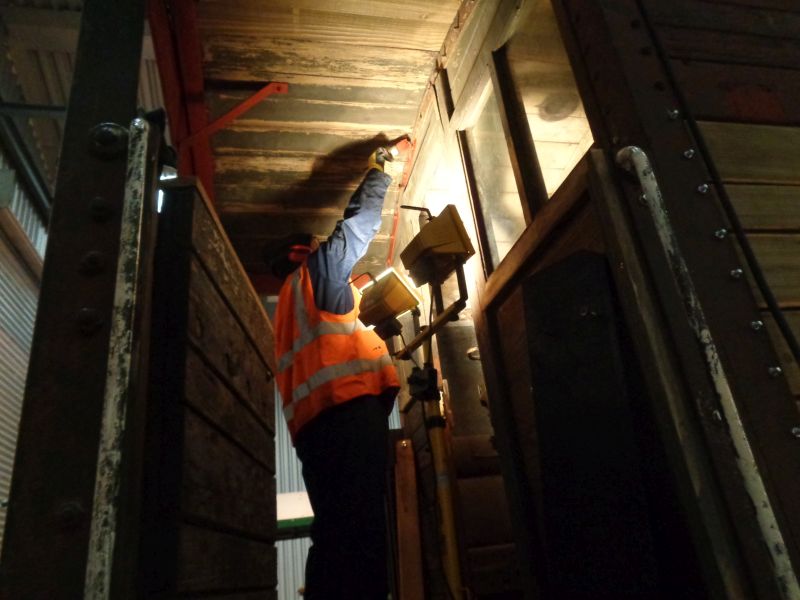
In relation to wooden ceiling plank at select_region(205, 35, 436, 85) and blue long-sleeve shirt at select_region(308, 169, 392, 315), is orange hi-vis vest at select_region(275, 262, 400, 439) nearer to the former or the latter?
blue long-sleeve shirt at select_region(308, 169, 392, 315)

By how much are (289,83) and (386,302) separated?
5.97 feet

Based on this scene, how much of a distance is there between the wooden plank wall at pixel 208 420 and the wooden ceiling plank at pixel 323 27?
189cm

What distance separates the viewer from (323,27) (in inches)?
141

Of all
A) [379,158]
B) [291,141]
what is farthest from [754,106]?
[291,141]

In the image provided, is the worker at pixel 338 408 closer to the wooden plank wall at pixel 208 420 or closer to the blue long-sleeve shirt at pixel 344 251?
the blue long-sleeve shirt at pixel 344 251

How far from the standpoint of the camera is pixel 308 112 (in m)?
4.17

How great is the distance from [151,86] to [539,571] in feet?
16.7

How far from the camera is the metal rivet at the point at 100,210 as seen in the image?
134 cm

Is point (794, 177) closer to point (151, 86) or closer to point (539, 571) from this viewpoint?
point (539, 571)

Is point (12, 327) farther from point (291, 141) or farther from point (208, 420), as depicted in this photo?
point (208, 420)

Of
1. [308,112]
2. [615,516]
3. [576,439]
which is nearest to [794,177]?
[576,439]

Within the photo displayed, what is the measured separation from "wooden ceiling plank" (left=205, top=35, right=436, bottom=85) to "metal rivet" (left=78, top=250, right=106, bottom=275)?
286 cm

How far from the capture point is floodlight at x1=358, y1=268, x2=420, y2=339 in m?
3.48

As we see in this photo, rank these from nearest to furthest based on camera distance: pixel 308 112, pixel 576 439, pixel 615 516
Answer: pixel 615 516
pixel 576 439
pixel 308 112
